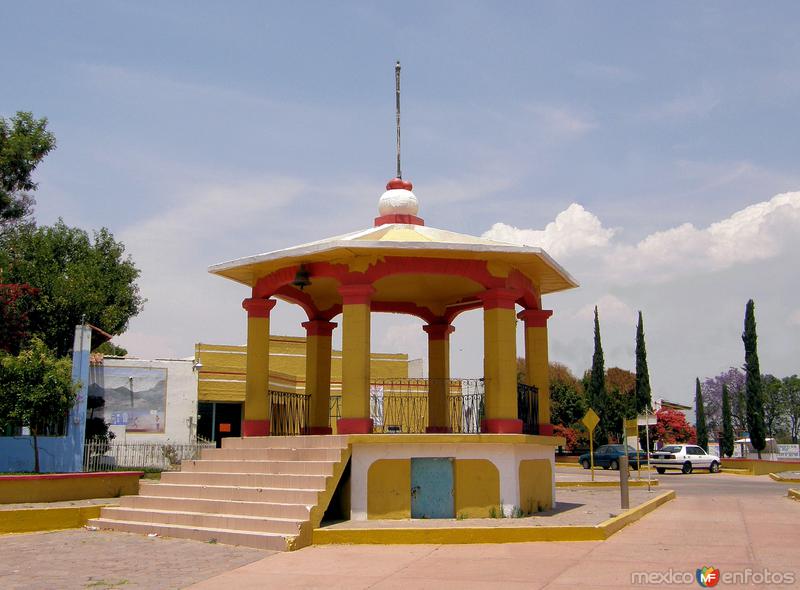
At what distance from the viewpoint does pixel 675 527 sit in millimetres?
12969

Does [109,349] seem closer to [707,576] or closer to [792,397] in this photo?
[707,576]

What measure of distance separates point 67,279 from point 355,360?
25461mm

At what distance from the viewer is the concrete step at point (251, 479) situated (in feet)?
39.0

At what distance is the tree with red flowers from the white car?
1309 cm

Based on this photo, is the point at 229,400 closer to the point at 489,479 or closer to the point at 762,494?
the point at 762,494

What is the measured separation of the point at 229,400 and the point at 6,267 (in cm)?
1038

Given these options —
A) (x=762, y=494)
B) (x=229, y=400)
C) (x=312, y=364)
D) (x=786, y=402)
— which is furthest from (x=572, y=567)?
(x=786, y=402)

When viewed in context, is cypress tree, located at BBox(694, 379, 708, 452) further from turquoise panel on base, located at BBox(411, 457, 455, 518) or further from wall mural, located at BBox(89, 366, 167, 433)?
turquoise panel on base, located at BBox(411, 457, 455, 518)

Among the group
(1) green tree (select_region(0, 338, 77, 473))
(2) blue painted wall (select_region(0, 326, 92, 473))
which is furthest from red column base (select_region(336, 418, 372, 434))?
(2) blue painted wall (select_region(0, 326, 92, 473))

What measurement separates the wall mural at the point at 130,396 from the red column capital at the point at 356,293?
1931cm

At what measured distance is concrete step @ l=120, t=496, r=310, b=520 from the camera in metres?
11.2

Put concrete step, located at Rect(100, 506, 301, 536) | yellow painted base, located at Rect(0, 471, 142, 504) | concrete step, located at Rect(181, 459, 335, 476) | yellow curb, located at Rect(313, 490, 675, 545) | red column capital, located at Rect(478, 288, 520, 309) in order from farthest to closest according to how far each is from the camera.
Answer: yellow painted base, located at Rect(0, 471, 142, 504) → red column capital, located at Rect(478, 288, 520, 309) → concrete step, located at Rect(181, 459, 335, 476) → concrete step, located at Rect(100, 506, 301, 536) → yellow curb, located at Rect(313, 490, 675, 545)

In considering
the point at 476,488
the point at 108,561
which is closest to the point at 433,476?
the point at 476,488

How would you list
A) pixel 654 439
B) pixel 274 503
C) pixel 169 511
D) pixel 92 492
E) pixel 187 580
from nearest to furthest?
1. pixel 187 580
2. pixel 274 503
3. pixel 169 511
4. pixel 92 492
5. pixel 654 439
